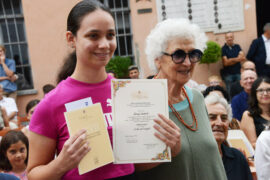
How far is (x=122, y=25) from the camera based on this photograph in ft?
27.8

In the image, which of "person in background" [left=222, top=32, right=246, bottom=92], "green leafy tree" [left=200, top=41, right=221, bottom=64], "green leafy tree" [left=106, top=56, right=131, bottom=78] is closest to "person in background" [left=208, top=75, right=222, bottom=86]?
"green leafy tree" [left=200, top=41, right=221, bottom=64]

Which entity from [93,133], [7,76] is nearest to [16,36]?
[7,76]

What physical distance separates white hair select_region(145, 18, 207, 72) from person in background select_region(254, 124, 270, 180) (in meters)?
1.01

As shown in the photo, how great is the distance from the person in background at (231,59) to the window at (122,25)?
267 centimetres

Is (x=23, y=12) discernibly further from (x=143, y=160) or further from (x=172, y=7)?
(x=143, y=160)

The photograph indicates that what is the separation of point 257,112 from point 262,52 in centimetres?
467

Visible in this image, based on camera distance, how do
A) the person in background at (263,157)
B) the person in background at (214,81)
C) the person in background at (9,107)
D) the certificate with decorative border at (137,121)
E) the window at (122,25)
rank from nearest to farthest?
the certificate with decorative border at (137,121)
the person in background at (263,157)
the person in background at (9,107)
the person in background at (214,81)
the window at (122,25)

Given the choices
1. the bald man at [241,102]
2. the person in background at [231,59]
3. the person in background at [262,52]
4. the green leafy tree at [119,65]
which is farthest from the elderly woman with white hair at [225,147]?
the person in background at [262,52]

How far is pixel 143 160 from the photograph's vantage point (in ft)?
4.08

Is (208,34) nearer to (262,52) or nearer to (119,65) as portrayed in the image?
(262,52)

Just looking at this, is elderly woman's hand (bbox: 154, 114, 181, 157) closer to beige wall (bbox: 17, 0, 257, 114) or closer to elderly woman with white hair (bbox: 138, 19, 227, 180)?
elderly woman with white hair (bbox: 138, 19, 227, 180)

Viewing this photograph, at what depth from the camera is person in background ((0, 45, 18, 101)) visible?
22.7ft

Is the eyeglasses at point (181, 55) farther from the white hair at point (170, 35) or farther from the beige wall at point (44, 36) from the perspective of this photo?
the beige wall at point (44, 36)

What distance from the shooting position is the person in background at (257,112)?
3656 millimetres
